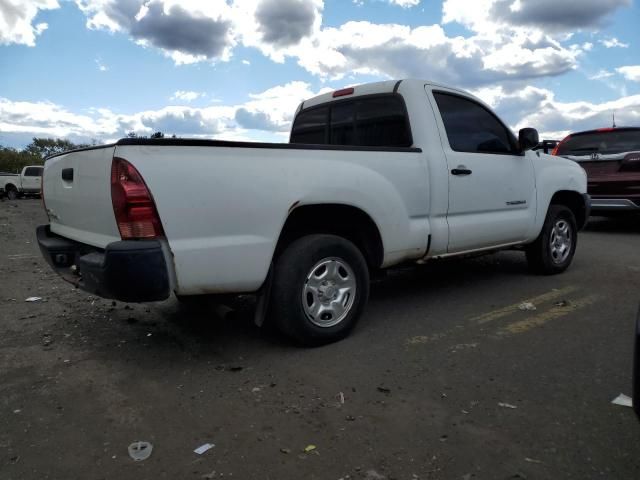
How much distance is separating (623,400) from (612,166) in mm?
7140

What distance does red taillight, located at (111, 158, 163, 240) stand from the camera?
2.90 metres

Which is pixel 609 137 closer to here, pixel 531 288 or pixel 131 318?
pixel 531 288

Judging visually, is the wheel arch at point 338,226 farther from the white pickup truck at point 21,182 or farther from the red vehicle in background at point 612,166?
the white pickup truck at point 21,182

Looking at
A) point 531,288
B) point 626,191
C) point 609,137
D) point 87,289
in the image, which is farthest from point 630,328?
point 609,137

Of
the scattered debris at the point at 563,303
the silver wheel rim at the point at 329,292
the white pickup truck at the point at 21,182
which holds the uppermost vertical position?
the white pickup truck at the point at 21,182

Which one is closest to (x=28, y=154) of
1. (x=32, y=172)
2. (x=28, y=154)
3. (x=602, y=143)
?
(x=28, y=154)

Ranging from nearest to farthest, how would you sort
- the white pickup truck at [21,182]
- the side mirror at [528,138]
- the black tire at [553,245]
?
the side mirror at [528,138] < the black tire at [553,245] < the white pickup truck at [21,182]

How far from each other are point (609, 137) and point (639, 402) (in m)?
8.66

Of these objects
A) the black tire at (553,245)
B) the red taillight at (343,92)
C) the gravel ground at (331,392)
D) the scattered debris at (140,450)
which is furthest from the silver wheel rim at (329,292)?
the black tire at (553,245)

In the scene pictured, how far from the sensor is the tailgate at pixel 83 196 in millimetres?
3105

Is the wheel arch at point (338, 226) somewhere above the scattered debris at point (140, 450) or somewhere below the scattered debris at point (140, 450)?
above

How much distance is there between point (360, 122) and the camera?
4738 mm

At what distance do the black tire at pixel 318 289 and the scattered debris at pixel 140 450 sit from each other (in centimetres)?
124

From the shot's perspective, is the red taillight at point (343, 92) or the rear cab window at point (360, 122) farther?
the red taillight at point (343, 92)
